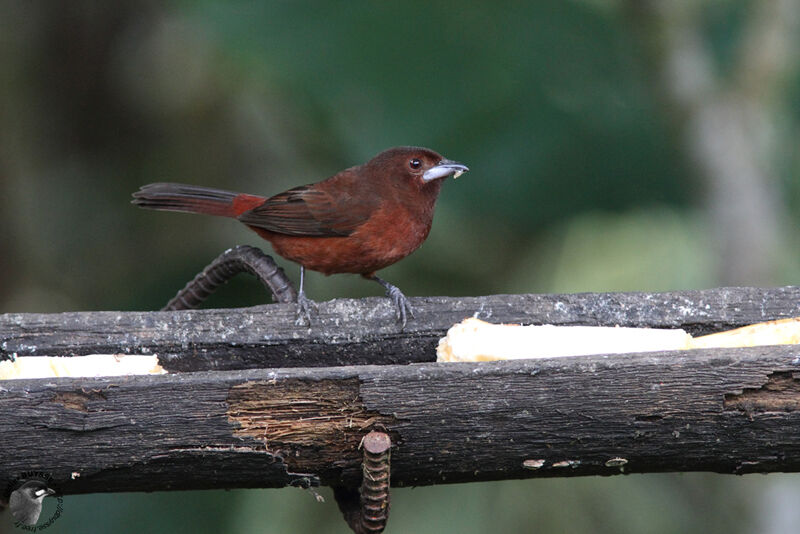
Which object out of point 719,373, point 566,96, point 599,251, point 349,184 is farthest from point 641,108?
point 719,373

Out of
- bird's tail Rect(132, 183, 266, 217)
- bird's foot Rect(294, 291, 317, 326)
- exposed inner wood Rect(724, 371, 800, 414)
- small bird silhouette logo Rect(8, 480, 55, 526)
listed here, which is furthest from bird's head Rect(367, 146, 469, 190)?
small bird silhouette logo Rect(8, 480, 55, 526)

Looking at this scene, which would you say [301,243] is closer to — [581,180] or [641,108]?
[581,180]

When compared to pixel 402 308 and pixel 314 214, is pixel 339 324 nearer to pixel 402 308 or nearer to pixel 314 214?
pixel 402 308

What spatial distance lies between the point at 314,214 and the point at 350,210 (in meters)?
0.13

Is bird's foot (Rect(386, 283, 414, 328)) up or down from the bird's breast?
down

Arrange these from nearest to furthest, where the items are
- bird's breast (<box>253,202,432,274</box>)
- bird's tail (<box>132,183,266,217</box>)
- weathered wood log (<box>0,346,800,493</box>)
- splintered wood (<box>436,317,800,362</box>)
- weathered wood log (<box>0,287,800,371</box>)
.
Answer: weathered wood log (<box>0,346,800,493</box>) < splintered wood (<box>436,317,800,362</box>) < weathered wood log (<box>0,287,800,371</box>) < bird's breast (<box>253,202,432,274</box>) < bird's tail (<box>132,183,266,217</box>)

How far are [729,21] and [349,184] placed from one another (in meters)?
2.81

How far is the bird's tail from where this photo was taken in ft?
12.9

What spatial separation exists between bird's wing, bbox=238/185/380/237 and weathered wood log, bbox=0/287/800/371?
705 mm

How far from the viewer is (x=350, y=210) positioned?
3701 millimetres

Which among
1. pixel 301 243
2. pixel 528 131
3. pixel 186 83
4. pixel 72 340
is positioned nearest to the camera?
pixel 72 340

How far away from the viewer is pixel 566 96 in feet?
17.6

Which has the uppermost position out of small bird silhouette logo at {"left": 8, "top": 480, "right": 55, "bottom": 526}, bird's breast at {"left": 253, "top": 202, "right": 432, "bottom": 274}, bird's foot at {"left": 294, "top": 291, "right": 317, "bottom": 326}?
bird's breast at {"left": 253, "top": 202, "right": 432, "bottom": 274}

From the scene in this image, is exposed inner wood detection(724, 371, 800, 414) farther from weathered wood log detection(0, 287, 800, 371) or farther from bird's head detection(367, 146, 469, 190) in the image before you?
bird's head detection(367, 146, 469, 190)
